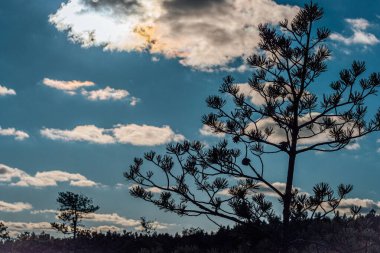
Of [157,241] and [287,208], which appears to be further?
[157,241]

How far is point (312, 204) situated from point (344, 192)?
2.26ft

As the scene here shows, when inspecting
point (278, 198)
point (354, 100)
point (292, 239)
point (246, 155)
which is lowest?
point (292, 239)

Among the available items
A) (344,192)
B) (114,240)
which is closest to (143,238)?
(114,240)

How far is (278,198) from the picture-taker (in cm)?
1159

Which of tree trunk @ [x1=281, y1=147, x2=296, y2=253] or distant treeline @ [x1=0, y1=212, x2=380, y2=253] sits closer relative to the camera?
tree trunk @ [x1=281, y1=147, x2=296, y2=253]

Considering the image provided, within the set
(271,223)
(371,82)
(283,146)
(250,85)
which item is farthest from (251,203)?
(371,82)

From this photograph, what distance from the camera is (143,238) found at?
762 inches

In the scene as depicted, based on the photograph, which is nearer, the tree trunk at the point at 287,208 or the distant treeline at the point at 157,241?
the tree trunk at the point at 287,208

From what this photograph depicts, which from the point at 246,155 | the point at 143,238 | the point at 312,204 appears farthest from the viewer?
the point at 143,238

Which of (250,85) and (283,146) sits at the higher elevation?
(250,85)

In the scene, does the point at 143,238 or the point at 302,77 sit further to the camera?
the point at 143,238

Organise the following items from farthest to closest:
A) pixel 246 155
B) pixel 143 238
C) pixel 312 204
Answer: pixel 143 238, pixel 246 155, pixel 312 204

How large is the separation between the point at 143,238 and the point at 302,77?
31.7ft

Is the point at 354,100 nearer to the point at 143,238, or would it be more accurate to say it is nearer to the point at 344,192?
the point at 344,192
